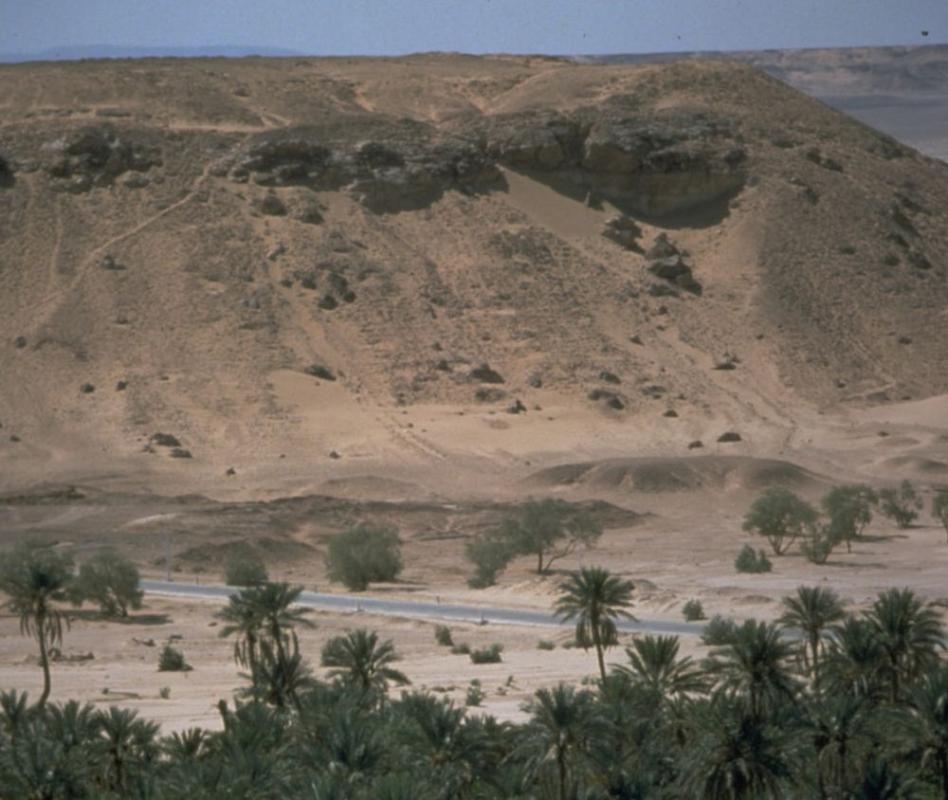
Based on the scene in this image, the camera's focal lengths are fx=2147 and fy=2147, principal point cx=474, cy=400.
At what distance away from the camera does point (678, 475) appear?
60.2 meters

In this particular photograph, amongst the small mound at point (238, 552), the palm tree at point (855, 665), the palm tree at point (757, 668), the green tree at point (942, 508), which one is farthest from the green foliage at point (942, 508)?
the palm tree at point (757, 668)

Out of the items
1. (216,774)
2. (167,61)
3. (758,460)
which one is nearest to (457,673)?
(216,774)

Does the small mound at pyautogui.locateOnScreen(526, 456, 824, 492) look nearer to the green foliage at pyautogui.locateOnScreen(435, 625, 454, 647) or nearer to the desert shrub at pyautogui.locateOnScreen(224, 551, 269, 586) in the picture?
the desert shrub at pyautogui.locateOnScreen(224, 551, 269, 586)

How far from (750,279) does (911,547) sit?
25.1m

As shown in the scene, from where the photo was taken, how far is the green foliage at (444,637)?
38.8m

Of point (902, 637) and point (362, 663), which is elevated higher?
point (902, 637)

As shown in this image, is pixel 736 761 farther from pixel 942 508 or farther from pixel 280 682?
pixel 942 508

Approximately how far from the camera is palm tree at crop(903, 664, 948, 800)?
2355cm

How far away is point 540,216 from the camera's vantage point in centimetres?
7862

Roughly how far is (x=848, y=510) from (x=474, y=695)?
22.6 meters

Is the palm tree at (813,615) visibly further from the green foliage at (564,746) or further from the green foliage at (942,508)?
the green foliage at (942,508)

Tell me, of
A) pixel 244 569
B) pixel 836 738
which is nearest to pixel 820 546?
pixel 244 569

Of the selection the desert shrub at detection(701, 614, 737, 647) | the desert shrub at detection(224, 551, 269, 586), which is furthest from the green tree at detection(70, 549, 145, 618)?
the desert shrub at detection(701, 614, 737, 647)

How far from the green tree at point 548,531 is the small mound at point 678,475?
19.3ft
